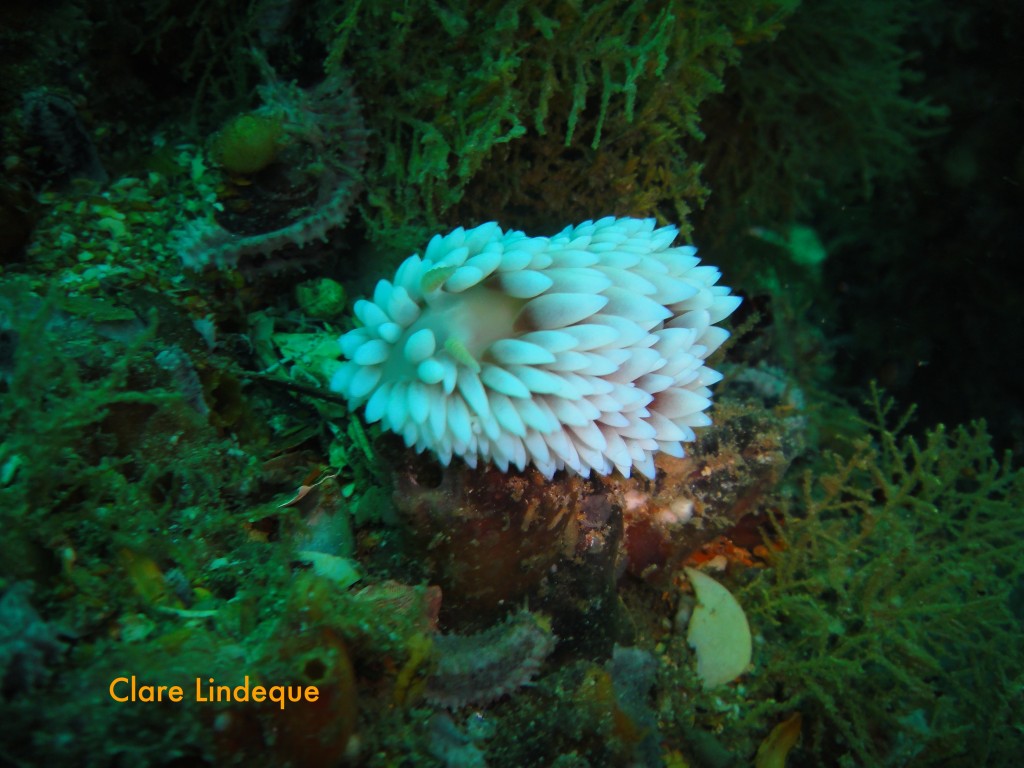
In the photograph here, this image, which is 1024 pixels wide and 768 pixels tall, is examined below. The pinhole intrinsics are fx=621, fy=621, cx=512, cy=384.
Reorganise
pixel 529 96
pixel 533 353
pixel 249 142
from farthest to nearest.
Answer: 1. pixel 529 96
2. pixel 249 142
3. pixel 533 353

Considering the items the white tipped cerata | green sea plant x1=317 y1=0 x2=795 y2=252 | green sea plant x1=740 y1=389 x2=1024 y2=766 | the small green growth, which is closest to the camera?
the white tipped cerata

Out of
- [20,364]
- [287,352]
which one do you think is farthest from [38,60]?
[20,364]

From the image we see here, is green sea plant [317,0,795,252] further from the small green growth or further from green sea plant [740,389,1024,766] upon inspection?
green sea plant [740,389,1024,766]

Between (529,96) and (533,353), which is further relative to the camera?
(529,96)
